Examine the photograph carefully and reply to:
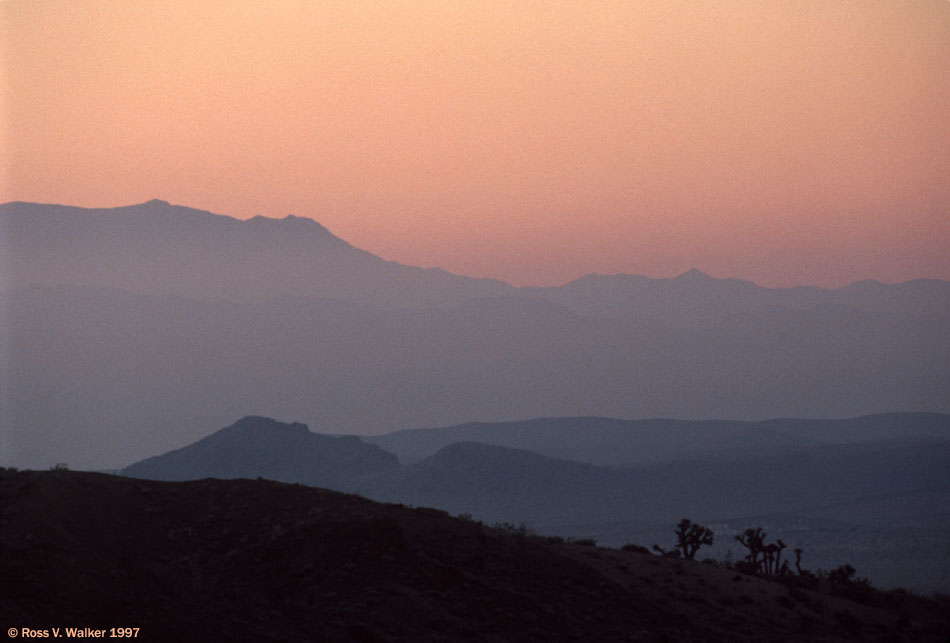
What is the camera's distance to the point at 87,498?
25.3m

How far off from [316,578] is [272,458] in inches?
5615

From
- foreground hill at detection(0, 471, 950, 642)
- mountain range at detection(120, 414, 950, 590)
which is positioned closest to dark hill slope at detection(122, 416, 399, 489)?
mountain range at detection(120, 414, 950, 590)

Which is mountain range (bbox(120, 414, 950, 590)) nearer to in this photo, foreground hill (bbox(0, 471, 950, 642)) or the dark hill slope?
the dark hill slope

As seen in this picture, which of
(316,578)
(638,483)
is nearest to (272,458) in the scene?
(638,483)

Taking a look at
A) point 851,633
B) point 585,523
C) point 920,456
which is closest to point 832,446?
point 920,456

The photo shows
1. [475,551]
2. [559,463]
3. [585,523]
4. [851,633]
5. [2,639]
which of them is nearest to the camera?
[2,639]

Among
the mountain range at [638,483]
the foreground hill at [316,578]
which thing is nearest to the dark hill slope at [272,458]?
the mountain range at [638,483]

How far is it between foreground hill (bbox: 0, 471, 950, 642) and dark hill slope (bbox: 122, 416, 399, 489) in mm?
127731

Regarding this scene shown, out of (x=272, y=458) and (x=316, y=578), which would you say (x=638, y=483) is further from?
(x=316, y=578)

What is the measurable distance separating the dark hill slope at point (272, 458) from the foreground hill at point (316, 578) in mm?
127731

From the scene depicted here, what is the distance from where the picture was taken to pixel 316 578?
2428 cm

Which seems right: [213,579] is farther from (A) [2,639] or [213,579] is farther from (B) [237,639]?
(A) [2,639]

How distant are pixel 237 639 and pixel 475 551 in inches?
362

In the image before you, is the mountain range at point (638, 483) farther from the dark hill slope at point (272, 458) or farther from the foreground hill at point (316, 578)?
the foreground hill at point (316, 578)
